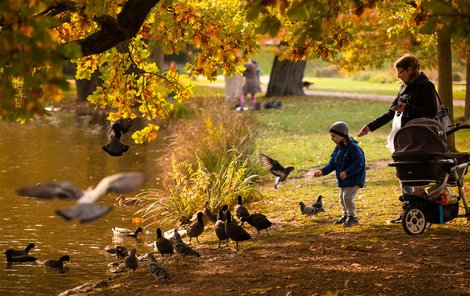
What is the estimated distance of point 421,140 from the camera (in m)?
10.7

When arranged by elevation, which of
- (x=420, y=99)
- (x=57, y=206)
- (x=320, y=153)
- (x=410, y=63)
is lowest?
(x=57, y=206)

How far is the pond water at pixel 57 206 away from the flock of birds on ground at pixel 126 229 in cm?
21

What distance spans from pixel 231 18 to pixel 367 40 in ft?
43.0

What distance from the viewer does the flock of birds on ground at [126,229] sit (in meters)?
7.75

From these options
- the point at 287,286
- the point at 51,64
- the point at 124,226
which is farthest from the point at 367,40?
the point at 51,64

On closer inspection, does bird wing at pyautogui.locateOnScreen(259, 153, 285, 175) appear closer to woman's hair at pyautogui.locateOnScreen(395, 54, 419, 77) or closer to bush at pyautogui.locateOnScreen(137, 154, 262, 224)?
bush at pyautogui.locateOnScreen(137, 154, 262, 224)

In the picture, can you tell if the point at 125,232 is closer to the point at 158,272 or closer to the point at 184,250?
the point at 184,250

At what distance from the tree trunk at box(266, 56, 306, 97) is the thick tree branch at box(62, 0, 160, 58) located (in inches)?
1194

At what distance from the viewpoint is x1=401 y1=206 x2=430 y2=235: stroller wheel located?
11.2 m

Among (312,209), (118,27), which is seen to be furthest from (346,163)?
(118,27)

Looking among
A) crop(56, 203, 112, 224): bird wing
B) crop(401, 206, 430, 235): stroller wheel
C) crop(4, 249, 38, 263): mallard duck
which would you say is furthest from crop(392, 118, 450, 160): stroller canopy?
crop(4, 249, 38, 263): mallard duck

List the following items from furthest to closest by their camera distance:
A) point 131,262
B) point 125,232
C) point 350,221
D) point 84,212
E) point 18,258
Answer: point 125,232 → point 350,221 → point 18,258 → point 131,262 → point 84,212

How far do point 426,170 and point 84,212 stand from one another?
14.7 feet

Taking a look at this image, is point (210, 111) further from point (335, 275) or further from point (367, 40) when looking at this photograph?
point (335, 275)
